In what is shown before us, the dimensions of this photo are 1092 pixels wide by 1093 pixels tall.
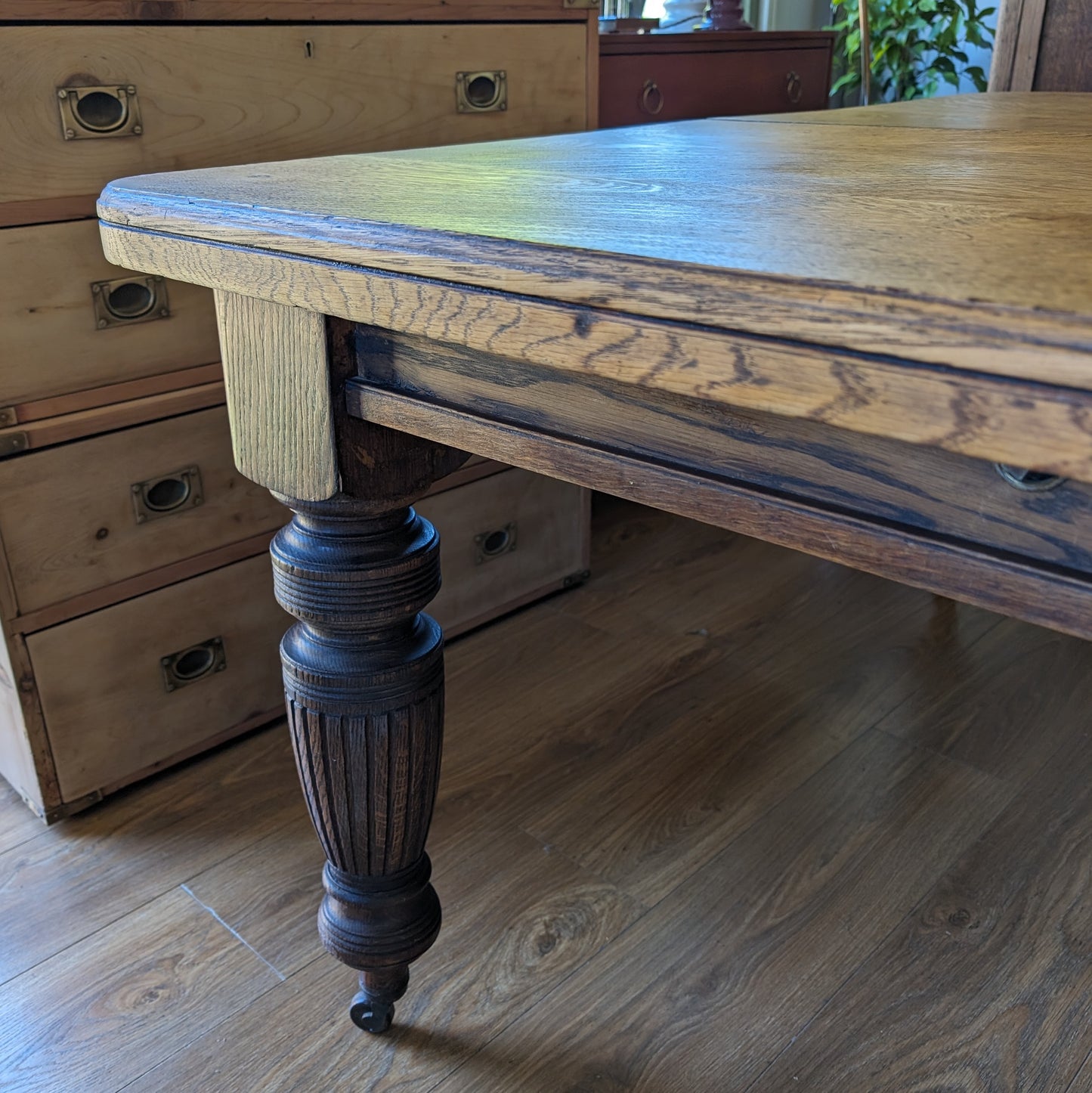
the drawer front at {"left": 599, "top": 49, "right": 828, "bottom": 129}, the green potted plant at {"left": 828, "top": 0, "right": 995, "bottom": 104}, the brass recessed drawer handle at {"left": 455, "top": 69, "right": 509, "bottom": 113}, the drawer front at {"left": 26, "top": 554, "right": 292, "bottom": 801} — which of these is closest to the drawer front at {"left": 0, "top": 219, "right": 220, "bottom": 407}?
the drawer front at {"left": 26, "top": 554, "right": 292, "bottom": 801}

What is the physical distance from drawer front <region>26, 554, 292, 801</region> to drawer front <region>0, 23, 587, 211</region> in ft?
1.42

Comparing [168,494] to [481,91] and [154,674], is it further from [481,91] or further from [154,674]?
[481,91]

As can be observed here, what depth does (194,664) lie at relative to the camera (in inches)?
49.9

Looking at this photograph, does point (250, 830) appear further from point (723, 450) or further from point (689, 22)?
point (689, 22)

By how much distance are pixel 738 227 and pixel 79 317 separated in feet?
2.65

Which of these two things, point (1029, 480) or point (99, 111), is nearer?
point (1029, 480)

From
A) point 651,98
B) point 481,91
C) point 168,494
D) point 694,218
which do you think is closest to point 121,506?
point 168,494

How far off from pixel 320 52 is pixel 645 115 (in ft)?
2.46

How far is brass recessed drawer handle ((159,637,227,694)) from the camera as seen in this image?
4.03 feet

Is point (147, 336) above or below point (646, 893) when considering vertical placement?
above

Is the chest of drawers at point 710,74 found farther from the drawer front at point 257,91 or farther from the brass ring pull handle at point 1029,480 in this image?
the brass ring pull handle at point 1029,480

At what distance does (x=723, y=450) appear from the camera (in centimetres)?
45

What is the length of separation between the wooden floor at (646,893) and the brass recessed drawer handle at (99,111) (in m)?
0.70

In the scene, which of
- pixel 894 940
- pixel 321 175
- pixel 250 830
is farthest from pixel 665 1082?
pixel 321 175
